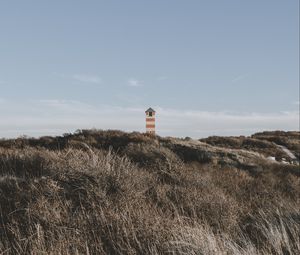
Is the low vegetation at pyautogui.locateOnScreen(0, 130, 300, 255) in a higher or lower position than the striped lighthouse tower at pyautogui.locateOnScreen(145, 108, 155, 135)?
lower

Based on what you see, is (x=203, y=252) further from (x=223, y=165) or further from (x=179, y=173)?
(x=223, y=165)

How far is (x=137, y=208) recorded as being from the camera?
23.6 feet

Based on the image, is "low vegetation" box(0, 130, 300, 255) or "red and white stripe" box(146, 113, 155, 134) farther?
Answer: "red and white stripe" box(146, 113, 155, 134)

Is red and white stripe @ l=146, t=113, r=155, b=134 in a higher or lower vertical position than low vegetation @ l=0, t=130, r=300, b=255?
higher

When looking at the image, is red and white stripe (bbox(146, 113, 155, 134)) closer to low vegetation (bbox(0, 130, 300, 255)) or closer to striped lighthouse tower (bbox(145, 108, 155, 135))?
striped lighthouse tower (bbox(145, 108, 155, 135))

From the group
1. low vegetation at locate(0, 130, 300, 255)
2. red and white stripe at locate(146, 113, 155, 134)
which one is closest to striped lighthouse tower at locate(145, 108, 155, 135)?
red and white stripe at locate(146, 113, 155, 134)

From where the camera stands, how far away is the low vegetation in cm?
572

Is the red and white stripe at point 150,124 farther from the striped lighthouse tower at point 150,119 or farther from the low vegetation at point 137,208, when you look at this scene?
the low vegetation at point 137,208

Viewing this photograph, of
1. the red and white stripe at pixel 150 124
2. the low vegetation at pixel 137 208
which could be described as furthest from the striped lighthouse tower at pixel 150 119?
the low vegetation at pixel 137 208

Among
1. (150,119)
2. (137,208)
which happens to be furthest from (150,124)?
(137,208)

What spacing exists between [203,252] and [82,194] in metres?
3.10

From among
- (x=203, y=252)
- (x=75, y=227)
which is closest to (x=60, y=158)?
(x=75, y=227)

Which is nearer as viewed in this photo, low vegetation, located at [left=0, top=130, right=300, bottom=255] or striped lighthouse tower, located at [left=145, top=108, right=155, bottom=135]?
low vegetation, located at [left=0, top=130, right=300, bottom=255]

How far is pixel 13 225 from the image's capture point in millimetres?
6570
